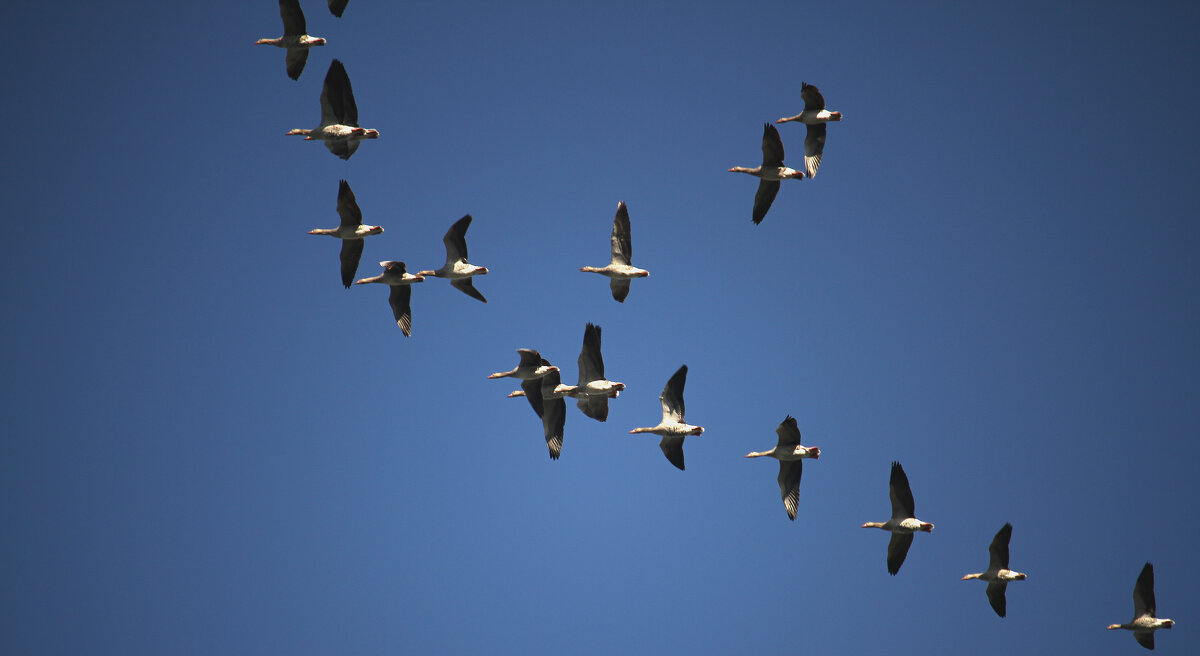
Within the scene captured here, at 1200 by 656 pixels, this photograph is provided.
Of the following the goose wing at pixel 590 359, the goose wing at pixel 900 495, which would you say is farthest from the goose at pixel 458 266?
the goose wing at pixel 900 495

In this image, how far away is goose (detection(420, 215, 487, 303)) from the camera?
42.4 m

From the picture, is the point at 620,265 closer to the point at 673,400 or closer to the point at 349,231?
the point at 673,400

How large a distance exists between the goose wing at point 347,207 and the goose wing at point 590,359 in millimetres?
9181

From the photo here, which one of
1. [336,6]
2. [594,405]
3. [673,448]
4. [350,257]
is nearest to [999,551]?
[673,448]

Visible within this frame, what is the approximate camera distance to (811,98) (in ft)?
137

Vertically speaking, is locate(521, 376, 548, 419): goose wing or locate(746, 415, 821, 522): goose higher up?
locate(521, 376, 548, 419): goose wing

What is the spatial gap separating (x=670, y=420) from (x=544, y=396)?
14.6 ft

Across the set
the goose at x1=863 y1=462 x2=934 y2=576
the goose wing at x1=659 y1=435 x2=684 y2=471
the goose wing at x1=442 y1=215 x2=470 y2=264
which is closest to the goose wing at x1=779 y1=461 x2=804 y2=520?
the goose at x1=863 y1=462 x2=934 y2=576

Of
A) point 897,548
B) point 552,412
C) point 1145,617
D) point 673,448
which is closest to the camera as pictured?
point 673,448

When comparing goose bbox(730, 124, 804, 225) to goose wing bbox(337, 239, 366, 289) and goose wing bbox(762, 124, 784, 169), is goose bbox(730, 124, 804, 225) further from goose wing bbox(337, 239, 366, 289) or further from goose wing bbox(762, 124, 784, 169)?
goose wing bbox(337, 239, 366, 289)

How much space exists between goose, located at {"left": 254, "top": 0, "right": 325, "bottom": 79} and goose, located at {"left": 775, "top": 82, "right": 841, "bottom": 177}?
16479mm

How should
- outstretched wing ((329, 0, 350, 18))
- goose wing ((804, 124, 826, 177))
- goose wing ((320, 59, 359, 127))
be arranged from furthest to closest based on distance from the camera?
goose wing ((804, 124, 826, 177)) → goose wing ((320, 59, 359, 127)) → outstretched wing ((329, 0, 350, 18))

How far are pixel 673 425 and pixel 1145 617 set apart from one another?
60.3ft

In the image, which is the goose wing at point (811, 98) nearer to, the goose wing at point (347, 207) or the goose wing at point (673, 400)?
the goose wing at point (673, 400)
